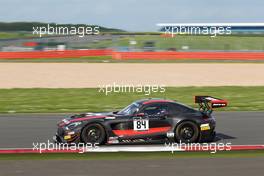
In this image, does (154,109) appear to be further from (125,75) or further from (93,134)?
(125,75)

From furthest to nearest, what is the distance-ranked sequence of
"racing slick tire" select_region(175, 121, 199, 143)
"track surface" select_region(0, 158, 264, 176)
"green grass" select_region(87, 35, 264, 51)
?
"green grass" select_region(87, 35, 264, 51)
"racing slick tire" select_region(175, 121, 199, 143)
"track surface" select_region(0, 158, 264, 176)

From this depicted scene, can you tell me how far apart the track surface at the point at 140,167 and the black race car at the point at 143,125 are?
198 cm

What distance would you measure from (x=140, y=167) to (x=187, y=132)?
3.38m

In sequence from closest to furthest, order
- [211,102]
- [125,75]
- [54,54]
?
[211,102]
[125,75]
[54,54]

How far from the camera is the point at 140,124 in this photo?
13.8m

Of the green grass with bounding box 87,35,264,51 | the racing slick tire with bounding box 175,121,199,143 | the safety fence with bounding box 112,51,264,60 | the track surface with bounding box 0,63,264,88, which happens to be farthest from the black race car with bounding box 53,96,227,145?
the green grass with bounding box 87,35,264,51

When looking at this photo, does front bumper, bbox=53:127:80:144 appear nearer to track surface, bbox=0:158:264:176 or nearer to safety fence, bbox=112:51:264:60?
track surface, bbox=0:158:264:176

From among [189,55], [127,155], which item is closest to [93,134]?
[127,155]

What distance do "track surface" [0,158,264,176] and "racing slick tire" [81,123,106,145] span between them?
1919 millimetres

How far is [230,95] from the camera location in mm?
26875

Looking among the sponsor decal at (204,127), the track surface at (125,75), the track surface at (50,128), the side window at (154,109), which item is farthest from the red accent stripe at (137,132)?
the track surface at (125,75)

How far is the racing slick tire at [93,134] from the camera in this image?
44.3 ft

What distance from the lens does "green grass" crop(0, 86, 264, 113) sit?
877 inches

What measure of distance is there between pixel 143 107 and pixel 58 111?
25.8 ft
